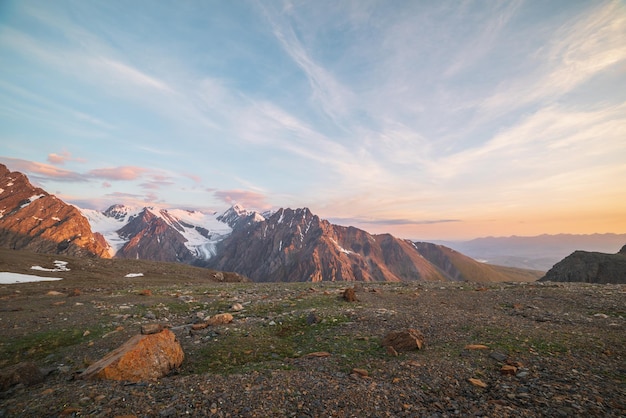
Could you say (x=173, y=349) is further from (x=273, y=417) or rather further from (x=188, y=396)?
(x=273, y=417)

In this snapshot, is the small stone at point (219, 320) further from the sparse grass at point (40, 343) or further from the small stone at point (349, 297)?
Answer: the small stone at point (349, 297)

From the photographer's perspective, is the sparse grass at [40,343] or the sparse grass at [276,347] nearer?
the sparse grass at [276,347]

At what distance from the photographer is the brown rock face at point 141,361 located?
351 inches

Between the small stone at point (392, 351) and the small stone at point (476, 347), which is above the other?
the small stone at point (476, 347)

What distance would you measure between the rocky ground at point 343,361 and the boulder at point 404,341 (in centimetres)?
35

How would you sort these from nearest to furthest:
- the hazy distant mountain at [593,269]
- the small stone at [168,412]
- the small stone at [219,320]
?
the small stone at [168,412] → the small stone at [219,320] → the hazy distant mountain at [593,269]

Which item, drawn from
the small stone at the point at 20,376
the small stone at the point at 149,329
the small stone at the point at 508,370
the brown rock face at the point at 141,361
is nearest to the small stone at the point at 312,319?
the brown rock face at the point at 141,361

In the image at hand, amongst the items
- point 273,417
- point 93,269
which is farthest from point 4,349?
point 93,269

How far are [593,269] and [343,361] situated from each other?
11767 cm

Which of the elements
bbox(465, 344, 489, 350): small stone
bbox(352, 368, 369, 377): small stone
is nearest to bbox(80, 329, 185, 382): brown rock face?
bbox(352, 368, 369, 377): small stone

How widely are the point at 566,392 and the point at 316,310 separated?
1215 centimetres

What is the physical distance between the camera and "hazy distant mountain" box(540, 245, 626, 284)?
8579cm

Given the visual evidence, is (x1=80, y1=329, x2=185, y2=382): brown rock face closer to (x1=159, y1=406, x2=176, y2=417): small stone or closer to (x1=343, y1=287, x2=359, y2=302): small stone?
(x1=159, y1=406, x2=176, y2=417): small stone

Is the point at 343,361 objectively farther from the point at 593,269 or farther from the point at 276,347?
the point at 593,269
